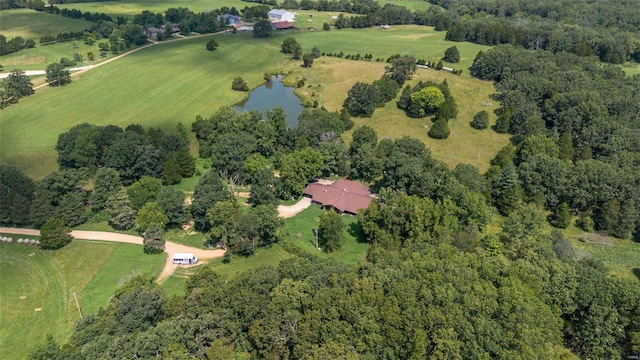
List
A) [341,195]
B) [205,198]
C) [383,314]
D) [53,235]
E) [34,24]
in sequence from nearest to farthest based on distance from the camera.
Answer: [383,314]
[53,235]
[205,198]
[341,195]
[34,24]

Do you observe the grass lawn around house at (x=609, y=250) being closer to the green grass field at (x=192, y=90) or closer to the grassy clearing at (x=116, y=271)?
the green grass field at (x=192, y=90)

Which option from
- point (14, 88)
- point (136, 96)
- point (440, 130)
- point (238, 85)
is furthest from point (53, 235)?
point (440, 130)

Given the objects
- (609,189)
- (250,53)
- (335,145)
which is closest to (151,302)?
(335,145)

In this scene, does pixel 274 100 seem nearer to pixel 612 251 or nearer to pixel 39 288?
pixel 39 288

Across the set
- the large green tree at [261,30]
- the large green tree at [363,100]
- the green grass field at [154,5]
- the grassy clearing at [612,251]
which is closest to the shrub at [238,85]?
the large green tree at [363,100]

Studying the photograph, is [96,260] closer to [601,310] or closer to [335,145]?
[335,145]

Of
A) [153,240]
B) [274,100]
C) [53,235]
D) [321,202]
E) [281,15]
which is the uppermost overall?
[281,15]

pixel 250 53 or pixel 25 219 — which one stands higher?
pixel 250 53
